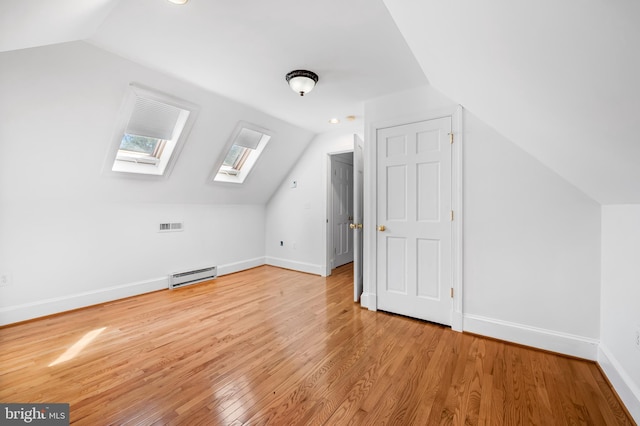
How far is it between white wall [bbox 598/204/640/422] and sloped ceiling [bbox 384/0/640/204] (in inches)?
7.0

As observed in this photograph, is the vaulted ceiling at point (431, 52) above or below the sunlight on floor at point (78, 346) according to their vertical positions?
above

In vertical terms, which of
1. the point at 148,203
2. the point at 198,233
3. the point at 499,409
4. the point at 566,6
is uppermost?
the point at 566,6

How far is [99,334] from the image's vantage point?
246 centimetres

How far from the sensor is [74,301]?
3.01 m

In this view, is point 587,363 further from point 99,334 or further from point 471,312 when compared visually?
point 99,334

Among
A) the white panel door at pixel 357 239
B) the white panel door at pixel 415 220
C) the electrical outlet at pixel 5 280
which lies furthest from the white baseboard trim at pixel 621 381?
the electrical outlet at pixel 5 280

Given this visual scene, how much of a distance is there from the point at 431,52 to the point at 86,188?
3.77 metres

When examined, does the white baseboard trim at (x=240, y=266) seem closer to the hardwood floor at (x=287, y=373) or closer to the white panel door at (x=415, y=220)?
the hardwood floor at (x=287, y=373)

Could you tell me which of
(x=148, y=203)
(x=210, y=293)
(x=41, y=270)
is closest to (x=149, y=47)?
(x=148, y=203)

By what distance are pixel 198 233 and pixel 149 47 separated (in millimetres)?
2786

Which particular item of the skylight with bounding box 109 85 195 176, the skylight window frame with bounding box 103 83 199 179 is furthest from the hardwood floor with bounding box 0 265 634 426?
the skylight with bounding box 109 85 195 176

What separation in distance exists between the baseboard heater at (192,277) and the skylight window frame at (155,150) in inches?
58.6

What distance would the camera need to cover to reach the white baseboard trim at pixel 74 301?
2.63m

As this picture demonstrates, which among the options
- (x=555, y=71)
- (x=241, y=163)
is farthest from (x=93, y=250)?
(x=555, y=71)
